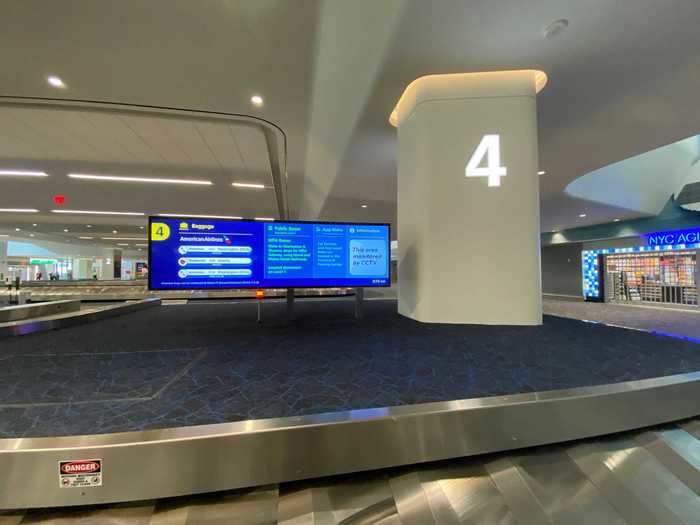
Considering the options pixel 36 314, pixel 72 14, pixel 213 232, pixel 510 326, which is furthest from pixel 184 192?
pixel 510 326

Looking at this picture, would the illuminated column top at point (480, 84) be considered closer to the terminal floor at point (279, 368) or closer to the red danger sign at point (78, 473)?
the terminal floor at point (279, 368)

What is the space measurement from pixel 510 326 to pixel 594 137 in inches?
138

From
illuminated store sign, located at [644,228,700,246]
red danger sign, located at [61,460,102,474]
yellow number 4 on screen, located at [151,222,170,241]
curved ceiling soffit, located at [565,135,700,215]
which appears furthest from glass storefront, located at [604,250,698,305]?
red danger sign, located at [61,460,102,474]

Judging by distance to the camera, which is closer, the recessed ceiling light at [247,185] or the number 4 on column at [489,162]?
the number 4 on column at [489,162]

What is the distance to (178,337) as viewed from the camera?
239 centimetres

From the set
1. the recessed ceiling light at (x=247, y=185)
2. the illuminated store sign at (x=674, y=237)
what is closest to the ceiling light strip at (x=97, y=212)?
the recessed ceiling light at (x=247, y=185)

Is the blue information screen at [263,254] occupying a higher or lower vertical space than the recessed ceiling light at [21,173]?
lower

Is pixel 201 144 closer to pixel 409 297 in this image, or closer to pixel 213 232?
pixel 213 232

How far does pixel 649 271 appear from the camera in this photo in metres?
10.2

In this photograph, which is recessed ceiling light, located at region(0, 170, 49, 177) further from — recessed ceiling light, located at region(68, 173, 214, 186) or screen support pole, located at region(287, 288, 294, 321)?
screen support pole, located at region(287, 288, 294, 321)

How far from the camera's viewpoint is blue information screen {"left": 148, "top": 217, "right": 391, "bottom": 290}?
93.8 inches

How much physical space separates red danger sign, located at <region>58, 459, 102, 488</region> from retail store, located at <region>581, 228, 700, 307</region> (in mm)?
13907

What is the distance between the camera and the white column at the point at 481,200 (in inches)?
105

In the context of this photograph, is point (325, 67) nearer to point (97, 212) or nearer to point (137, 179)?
point (137, 179)
